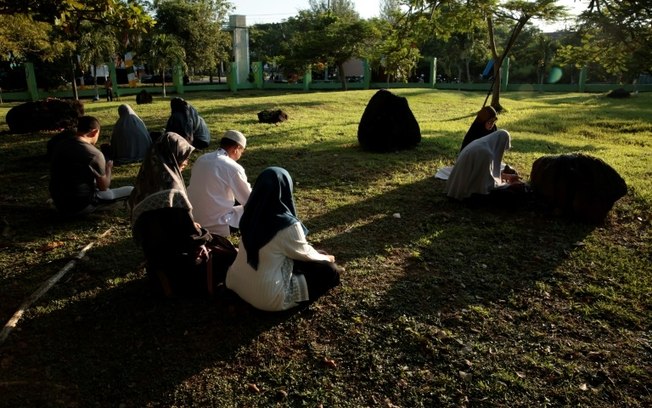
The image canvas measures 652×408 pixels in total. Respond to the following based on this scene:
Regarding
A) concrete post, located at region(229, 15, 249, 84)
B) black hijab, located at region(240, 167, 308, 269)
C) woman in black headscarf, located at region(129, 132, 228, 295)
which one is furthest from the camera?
concrete post, located at region(229, 15, 249, 84)

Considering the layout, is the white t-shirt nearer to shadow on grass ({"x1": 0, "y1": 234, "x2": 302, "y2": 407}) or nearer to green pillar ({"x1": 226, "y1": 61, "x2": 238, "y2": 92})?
shadow on grass ({"x1": 0, "y1": 234, "x2": 302, "y2": 407})

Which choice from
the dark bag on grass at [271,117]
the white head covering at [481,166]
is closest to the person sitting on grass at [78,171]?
the white head covering at [481,166]

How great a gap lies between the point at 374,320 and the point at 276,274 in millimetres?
947

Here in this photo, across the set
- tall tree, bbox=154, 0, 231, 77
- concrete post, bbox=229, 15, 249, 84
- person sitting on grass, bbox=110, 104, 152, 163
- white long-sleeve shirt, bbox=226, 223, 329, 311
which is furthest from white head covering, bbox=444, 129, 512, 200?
concrete post, bbox=229, 15, 249, 84

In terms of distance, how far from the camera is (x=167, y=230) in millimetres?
4023

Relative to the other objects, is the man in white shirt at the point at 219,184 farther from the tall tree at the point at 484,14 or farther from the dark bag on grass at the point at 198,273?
the tall tree at the point at 484,14

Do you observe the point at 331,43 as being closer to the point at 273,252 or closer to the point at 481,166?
the point at 481,166

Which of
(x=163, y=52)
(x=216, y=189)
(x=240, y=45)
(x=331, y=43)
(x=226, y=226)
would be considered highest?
(x=240, y=45)

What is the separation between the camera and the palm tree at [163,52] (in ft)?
90.6

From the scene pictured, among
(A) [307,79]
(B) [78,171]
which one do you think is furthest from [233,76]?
(B) [78,171]

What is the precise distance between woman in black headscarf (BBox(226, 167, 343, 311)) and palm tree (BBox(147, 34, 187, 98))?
26.6 meters

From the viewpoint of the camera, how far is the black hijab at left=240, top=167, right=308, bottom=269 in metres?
3.66

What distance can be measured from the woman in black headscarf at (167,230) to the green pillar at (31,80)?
26.8 m

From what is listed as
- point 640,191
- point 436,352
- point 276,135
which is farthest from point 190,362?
point 276,135
